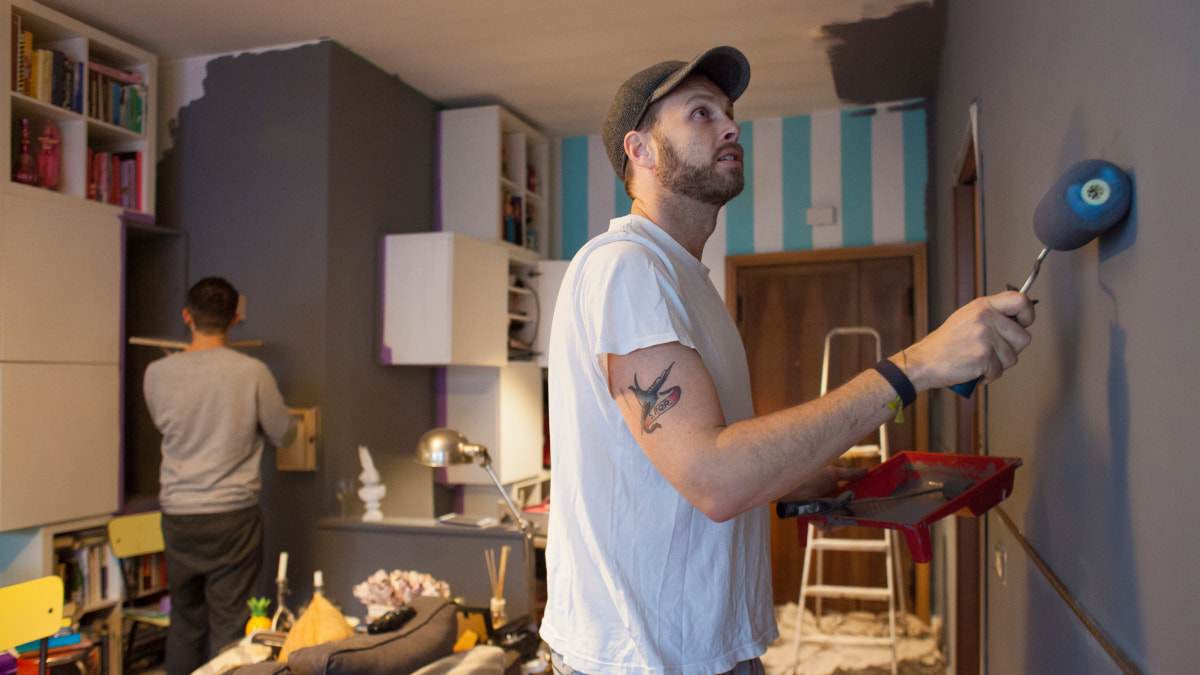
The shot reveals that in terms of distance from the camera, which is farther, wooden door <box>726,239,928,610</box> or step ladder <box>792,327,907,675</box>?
wooden door <box>726,239,928,610</box>

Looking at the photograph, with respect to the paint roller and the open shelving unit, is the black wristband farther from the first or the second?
the open shelving unit

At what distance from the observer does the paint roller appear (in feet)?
2.96

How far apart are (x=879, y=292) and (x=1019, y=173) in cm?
324

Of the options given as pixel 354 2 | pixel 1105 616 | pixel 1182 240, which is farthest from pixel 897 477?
pixel 354 2

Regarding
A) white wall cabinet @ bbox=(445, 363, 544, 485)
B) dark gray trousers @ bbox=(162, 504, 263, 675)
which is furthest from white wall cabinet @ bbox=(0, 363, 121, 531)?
white wall cabinet @ bbox=(445, 363, 544, 485)

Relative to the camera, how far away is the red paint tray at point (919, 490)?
1204 millimetres

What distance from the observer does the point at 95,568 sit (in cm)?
336

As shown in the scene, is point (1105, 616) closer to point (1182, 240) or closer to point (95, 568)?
point (1182, 240)

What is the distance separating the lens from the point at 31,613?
2.32 meters

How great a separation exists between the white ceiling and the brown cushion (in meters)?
2.52

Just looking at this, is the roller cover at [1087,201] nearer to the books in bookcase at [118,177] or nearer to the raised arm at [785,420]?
the raised arm at [785,420]

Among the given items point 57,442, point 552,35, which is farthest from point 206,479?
point 552,35

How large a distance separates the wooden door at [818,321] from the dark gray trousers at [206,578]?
9.49 feet

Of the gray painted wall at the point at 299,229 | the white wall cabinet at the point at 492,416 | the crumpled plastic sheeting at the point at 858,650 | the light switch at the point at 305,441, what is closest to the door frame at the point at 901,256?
the crumpled plastic sheeting at the point at 858,650
